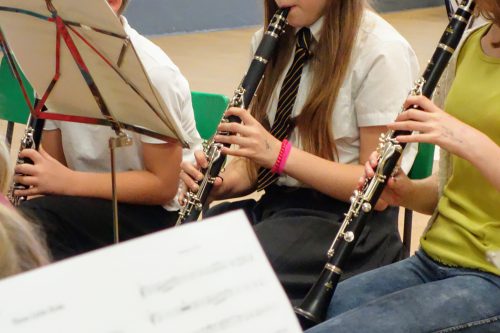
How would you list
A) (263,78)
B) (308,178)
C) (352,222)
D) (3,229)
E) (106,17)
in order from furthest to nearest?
(263,78) → (308,178) → (352,222) → (106,17) → (3,229)

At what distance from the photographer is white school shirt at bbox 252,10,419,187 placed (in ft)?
5.17

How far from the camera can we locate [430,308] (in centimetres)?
126

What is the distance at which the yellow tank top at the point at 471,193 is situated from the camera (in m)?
1.33

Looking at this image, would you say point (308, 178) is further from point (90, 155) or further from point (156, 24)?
point (156, 24)

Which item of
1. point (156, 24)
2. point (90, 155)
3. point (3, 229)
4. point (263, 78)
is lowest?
point (156, 24)

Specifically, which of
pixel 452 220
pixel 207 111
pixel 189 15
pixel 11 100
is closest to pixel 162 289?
pixel 452 220

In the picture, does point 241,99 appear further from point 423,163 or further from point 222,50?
point 222,50

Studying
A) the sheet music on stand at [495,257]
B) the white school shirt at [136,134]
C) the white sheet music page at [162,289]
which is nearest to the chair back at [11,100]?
the white school shirt at [136,134]

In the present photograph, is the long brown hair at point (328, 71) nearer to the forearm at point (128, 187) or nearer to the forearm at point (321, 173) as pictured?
the forearm at point (321, 173)

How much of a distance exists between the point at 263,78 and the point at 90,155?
1.39 ft

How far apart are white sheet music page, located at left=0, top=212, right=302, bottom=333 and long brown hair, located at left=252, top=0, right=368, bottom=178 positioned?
0.97 m

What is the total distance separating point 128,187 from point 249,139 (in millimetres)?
316

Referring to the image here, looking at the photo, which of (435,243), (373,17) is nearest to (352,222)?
(435,243)

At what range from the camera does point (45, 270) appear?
608 millimetres
